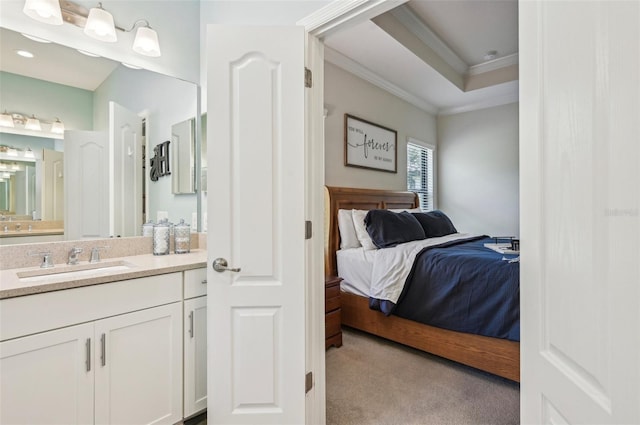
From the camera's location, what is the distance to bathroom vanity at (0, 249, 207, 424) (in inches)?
48.3

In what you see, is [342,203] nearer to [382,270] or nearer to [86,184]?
[382,270]

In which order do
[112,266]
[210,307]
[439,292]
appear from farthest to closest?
[439,292] < [112,266] < [210,307]

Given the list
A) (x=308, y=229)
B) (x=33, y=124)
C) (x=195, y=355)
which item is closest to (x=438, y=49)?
(x=308, y=229)

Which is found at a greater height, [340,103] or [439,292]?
[340,103]

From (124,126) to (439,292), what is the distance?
8.05ft

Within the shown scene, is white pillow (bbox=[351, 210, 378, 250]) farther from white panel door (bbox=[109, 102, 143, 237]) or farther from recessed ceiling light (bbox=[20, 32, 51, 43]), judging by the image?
recessed ceiling light (bbox=[20, 32, 51, 43])

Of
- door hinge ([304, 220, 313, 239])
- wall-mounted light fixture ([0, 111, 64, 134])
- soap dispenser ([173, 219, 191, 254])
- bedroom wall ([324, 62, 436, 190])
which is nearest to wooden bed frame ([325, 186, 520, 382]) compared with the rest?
bedroom wall ([324, 62, 436, 190])

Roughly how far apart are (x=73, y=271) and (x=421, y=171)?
4757 millimetres

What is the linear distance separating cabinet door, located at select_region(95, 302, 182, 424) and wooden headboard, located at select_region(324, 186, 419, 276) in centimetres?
169

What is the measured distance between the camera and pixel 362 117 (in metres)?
4.02

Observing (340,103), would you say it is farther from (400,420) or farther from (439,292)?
(400,420)

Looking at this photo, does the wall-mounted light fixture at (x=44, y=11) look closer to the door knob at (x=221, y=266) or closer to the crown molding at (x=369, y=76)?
the door knob at (x=221, y=266)

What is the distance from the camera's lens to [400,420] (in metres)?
1.87

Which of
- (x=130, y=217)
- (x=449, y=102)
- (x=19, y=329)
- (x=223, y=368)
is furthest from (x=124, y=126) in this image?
(x=449, y=102)
